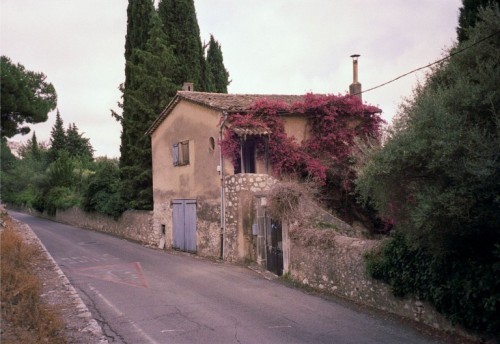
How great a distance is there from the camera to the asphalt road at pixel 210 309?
8.02m

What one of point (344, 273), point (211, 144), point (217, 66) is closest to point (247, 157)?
point (211, 144)

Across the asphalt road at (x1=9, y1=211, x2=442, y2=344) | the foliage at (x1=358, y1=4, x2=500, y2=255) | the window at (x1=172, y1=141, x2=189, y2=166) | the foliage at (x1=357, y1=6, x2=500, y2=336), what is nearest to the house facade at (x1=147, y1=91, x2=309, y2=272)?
the window at (x1=172, y1=141, x2=189, y2=166)

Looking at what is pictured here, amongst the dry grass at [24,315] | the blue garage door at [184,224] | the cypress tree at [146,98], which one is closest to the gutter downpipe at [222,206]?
the blue garage door at [184,224]

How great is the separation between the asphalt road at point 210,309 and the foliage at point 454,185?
117 centimetres

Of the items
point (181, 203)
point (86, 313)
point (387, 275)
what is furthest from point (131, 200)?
point (387, 275)

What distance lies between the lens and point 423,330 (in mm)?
8250

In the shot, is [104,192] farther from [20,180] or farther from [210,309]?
[20,180]

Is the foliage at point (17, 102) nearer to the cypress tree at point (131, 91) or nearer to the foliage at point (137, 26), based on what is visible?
the cypress tree at point (131, 91)

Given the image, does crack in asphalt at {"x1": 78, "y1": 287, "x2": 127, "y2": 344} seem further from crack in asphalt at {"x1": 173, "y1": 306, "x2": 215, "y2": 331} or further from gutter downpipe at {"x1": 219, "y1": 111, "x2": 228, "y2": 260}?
gutter downpipe at {"x1": 219, "y1": 111, "x2": 228, "y2": 260}

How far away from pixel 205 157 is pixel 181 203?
3185 mm

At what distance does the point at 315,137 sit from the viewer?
18734 mm

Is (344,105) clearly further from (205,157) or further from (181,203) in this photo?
(181,203)

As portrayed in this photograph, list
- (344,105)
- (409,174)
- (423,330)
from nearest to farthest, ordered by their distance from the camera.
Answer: (409,174), (423,330), (344,105)

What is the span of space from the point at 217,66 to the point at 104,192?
15.3m
